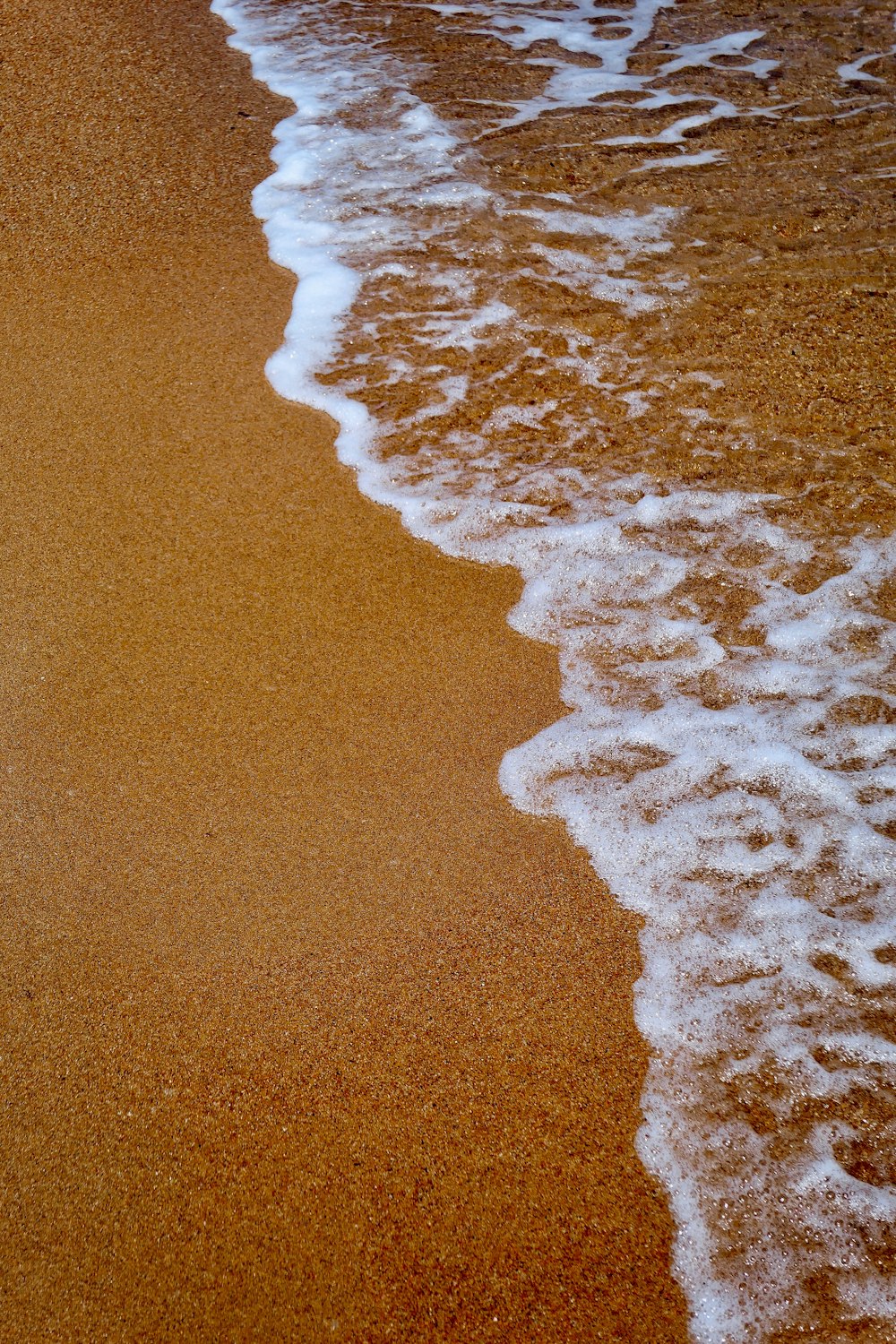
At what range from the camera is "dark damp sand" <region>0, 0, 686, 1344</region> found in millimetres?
1417

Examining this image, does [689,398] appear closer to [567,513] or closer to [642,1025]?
[567,513]

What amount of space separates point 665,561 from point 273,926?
1.22 metres

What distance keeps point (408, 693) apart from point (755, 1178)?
1.04 m

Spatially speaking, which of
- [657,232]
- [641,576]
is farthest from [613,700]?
[657,232]

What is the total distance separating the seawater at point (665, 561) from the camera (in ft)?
4.99

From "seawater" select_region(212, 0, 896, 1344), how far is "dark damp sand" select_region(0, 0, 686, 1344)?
0.31 ft

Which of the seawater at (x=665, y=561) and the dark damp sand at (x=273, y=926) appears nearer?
the dark damp sand at (x=273, y=926)

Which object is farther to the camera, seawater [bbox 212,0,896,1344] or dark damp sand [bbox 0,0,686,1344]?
seawater [bbox 212,0,896,1344]

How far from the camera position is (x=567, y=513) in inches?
99.1

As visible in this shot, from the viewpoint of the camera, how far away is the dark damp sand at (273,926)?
55.8 inches

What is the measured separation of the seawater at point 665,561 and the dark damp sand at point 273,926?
9cm

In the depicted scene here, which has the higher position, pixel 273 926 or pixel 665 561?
pixel 665 561

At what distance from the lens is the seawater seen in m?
1.52

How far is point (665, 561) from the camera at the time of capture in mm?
2398
